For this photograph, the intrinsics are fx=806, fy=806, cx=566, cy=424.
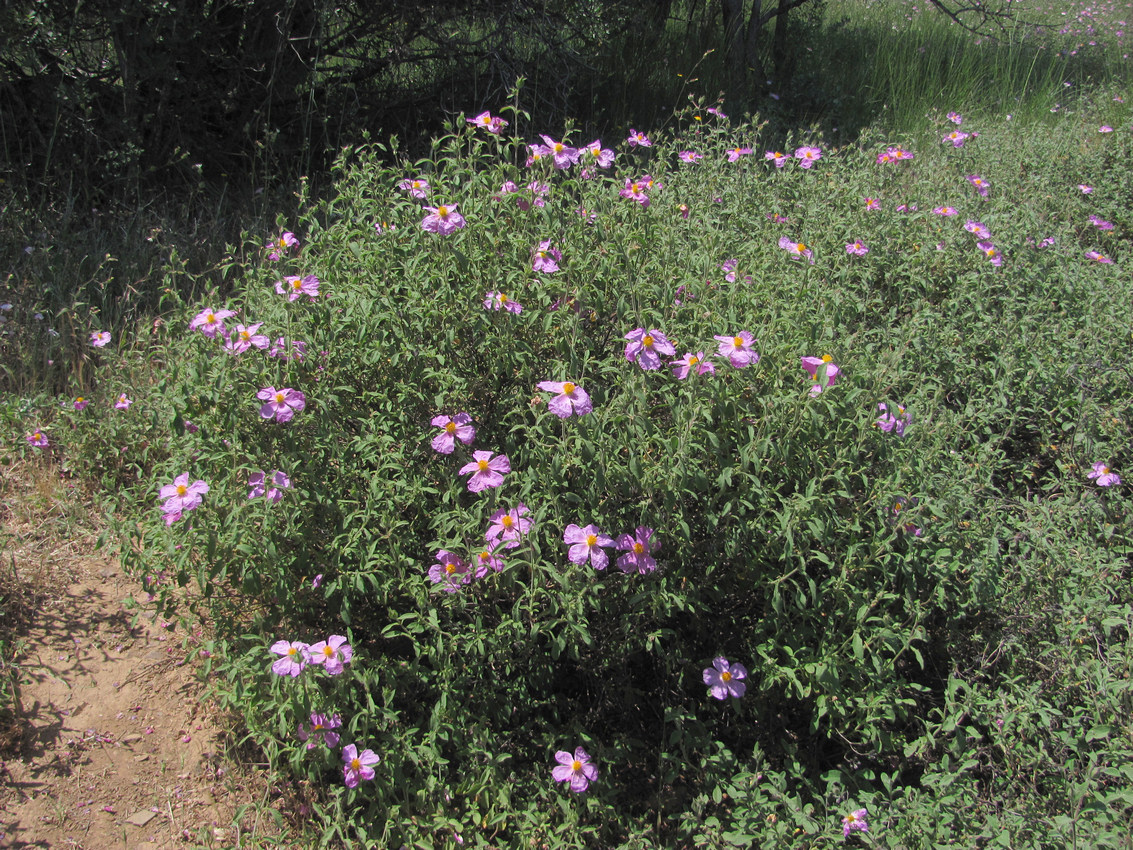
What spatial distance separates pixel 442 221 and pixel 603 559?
3.19 feet

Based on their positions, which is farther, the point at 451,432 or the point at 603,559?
the point at 451,432

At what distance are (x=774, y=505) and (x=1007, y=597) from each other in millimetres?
772

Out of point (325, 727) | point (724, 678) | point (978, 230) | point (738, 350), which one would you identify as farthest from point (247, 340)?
point (978, 230)

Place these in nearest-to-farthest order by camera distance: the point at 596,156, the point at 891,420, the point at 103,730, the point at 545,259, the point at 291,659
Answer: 1. the point at 291,659
2. the point at 891,420
3. the point at 545,259
4. the point at 103,730
5. the point at 596,156

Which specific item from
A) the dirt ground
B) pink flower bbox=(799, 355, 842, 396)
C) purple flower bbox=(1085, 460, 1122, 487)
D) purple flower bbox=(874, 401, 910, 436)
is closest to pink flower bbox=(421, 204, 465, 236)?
pink flower bbox=(799, 355, 842, 396)

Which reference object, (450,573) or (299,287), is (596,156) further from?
(450,573)

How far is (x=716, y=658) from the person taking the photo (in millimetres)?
2002

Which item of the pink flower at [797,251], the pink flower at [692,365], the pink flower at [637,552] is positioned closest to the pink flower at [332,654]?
the pink flower at [637,552]

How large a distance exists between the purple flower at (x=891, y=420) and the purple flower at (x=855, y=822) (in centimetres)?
91

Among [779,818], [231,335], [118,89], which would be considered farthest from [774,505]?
[118,89]

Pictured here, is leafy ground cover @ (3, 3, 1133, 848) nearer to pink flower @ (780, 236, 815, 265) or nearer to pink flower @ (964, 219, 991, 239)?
pink flower @ (780, 236, 815, 265)

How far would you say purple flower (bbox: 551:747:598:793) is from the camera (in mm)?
1904

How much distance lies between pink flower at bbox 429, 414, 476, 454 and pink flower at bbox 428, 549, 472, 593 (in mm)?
257

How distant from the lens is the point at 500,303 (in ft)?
6.73
